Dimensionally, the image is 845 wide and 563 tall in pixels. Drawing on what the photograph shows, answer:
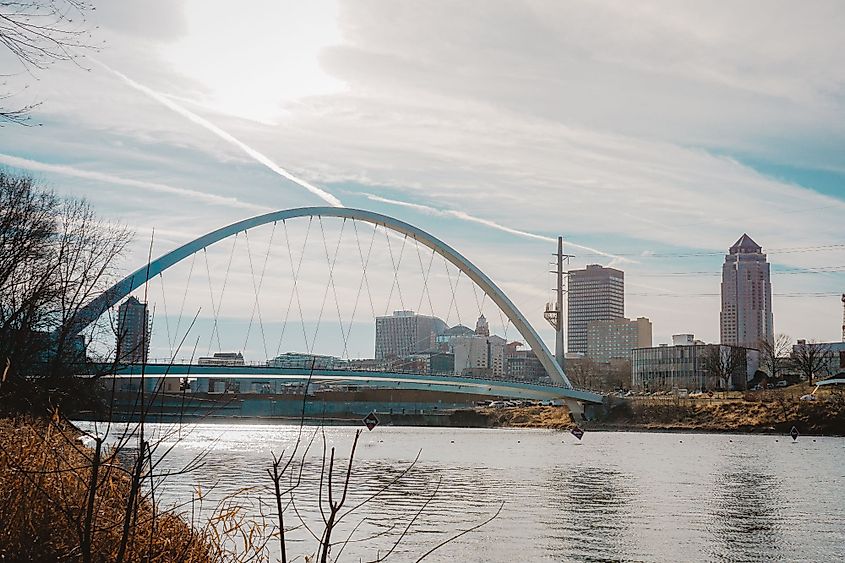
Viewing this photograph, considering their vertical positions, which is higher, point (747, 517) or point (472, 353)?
point (472, 353)

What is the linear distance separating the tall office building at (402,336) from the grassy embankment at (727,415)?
3403 cm

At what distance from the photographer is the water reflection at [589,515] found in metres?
21.4

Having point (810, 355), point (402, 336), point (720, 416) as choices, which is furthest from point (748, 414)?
point (402, 336)

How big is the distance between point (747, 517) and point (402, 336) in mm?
118667

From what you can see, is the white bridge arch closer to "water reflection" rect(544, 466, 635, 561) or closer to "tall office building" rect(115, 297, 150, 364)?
"water reflection" rect(544, 466, 635, 561)

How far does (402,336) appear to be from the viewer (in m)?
146

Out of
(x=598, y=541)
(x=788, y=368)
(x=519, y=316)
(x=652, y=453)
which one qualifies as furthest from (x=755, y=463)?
(x=788, y=368)

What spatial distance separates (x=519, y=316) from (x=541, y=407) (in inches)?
1035

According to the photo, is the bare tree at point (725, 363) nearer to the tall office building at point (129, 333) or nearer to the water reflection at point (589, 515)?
→ the water reflection at point (589, 515)

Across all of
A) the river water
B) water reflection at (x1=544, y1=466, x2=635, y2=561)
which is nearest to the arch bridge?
the river water

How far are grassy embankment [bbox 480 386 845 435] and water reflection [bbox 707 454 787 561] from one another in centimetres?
4695

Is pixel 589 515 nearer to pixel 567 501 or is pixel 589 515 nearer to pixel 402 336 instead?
pixel 567 501

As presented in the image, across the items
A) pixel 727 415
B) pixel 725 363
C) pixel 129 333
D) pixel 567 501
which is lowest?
pixel 567 501

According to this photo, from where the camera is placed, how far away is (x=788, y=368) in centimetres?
14725
